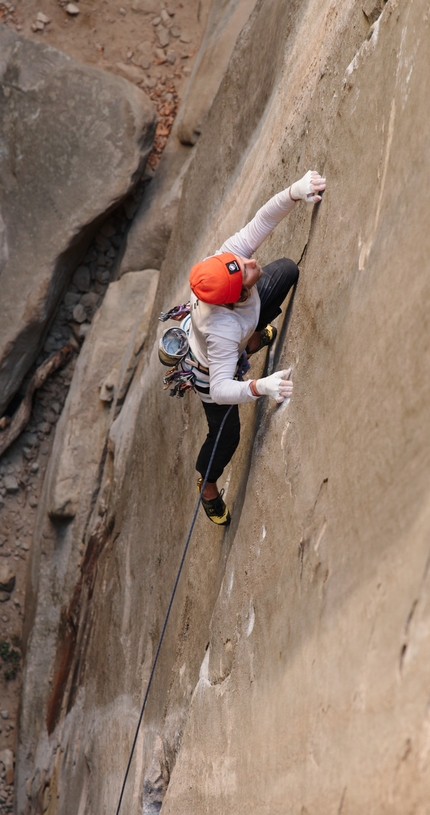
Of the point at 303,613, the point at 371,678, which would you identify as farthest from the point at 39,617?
the point at 371,678

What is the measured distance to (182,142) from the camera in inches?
307

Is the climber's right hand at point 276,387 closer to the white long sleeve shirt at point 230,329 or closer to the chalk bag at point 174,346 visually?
the white long sleeve shirt at point 230,329

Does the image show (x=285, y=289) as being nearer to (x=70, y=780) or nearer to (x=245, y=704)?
(x=245, y=704)

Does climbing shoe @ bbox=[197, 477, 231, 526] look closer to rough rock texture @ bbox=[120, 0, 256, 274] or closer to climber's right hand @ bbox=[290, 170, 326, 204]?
climber's right hand @ bbox=[290, 170, 326, 204]

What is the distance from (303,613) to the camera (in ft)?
8.38

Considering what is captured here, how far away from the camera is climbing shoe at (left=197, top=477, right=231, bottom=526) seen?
375 centimetres

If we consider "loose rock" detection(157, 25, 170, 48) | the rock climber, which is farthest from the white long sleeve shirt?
"loose rock" detection(157, 25, 170, 48)

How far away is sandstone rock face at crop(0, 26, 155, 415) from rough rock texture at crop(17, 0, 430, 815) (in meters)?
1.71

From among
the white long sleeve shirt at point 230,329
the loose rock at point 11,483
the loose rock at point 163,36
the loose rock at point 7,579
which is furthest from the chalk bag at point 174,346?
the loose rock at point 163,36

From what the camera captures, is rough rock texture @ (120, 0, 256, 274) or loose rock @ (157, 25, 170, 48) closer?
rough rock texture @ (120, 0, 256, 274)

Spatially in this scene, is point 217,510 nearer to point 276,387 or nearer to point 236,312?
point 276,387

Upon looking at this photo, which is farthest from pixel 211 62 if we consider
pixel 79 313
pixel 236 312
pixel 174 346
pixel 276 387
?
pixel 276 387

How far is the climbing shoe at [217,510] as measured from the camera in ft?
12.3

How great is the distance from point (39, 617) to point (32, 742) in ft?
3.97
